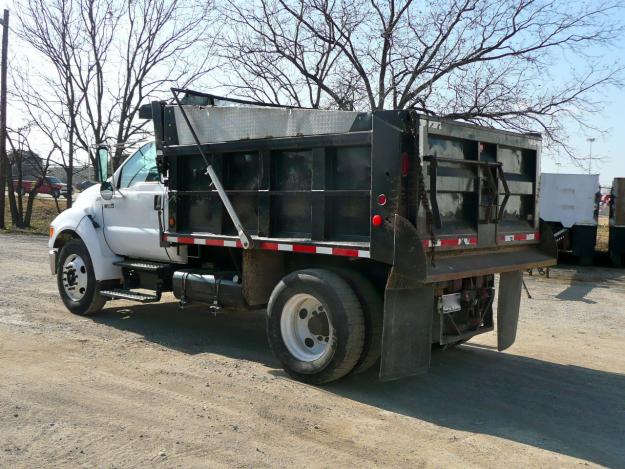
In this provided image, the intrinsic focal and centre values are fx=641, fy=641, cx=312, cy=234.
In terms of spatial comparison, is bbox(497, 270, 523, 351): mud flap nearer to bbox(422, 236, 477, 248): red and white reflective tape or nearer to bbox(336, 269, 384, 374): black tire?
bbox(422, 236, 477, 248): red and white reflective tape

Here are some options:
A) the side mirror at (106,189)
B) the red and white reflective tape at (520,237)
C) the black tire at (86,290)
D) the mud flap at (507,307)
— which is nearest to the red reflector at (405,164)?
the red and white reflective tape at (520,237)

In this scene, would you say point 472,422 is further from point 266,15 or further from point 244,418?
point 266,15

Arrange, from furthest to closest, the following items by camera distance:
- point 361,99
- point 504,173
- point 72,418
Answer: point 361,99, point 504,173, point 72,418

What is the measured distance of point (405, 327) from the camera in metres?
5.52

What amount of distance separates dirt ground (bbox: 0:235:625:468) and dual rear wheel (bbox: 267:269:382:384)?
0.74ft

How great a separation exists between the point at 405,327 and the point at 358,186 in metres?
1.31

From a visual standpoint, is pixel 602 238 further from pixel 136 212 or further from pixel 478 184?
pixel 136 212

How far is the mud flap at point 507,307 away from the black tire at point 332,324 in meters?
1.97

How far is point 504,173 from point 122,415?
428cm

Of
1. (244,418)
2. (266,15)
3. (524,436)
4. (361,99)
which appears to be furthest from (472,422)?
(266,15)

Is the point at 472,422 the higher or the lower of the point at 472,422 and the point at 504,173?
the lower

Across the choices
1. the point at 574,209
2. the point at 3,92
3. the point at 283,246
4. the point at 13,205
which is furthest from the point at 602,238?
the point at 13,205

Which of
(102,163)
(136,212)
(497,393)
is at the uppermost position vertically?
(102,163)

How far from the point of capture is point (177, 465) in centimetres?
413
